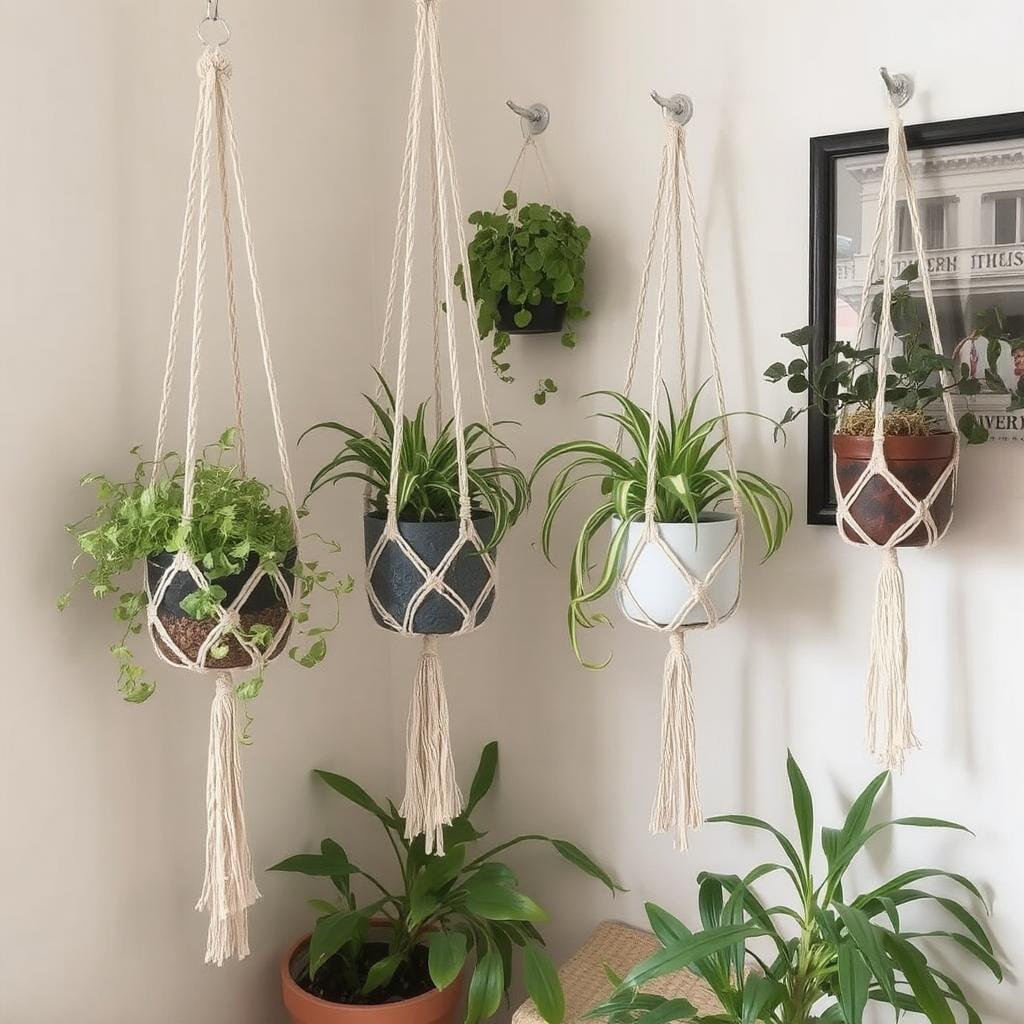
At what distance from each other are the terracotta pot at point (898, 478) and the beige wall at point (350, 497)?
0.37ft

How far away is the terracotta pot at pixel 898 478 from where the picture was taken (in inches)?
48.1

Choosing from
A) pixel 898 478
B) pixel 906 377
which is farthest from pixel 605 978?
pixel 906 377

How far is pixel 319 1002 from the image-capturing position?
4.77 ft

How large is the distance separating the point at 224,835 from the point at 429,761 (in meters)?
0.29

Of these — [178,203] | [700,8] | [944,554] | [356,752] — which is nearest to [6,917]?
[356,752]

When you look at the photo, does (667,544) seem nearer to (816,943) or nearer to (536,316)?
(536,316)

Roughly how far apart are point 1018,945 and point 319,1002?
38.3 inches

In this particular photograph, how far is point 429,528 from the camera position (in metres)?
1.29

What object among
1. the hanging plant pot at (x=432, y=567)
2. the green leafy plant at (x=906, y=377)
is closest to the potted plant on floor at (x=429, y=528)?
the hanging plant pot at (x=432, y=567)

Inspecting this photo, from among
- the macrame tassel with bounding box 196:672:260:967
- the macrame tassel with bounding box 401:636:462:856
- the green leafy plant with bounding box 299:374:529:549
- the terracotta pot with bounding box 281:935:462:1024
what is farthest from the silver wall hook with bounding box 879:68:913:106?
the terracotta pot with bounding box 281:935:462:1024

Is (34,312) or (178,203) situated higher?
(178,203)

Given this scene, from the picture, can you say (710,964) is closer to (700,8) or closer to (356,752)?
(356,752)

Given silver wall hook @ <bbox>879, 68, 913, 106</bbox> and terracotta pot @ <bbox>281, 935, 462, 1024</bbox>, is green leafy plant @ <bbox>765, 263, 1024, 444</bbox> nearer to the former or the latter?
silver wall hook @ <bbox>879, 68, 913, 106</bbox>

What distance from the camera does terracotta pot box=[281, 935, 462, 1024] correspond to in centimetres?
144
